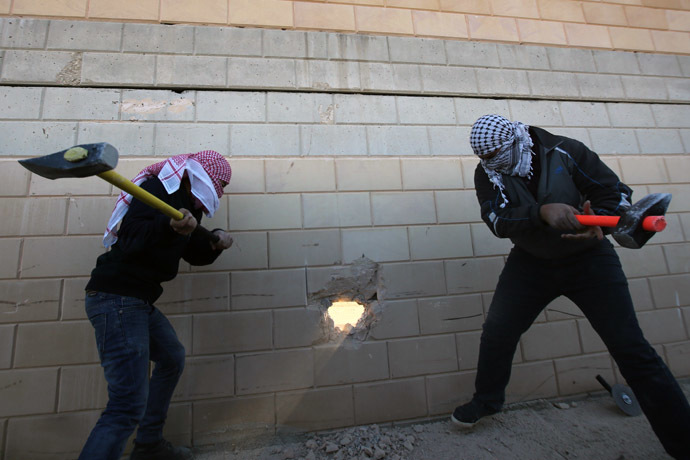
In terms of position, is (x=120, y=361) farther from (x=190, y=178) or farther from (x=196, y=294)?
(x=190, y=178)

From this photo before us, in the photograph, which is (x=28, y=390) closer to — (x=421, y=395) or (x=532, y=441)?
(x=421, y=395)

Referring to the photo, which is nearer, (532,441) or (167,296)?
(532,441)

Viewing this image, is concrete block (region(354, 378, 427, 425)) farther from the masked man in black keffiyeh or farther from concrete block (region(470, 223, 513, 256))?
concrete block (region(470, 223, 513, 256))

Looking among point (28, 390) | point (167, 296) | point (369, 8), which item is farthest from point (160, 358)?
point (369, 8)

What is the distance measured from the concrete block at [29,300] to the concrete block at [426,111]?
234 cm

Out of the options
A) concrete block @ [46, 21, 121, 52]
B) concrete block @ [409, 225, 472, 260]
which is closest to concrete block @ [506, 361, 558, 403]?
concrete block @ [409, 225, 472, 260]

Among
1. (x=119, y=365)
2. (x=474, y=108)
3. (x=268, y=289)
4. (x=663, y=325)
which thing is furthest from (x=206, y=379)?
(x=663, y=325)

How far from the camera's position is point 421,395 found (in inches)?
88.3

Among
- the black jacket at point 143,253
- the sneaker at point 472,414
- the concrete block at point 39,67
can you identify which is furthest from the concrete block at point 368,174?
the concrete block at point 39,67

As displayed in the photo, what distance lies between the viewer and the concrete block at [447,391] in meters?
2.25

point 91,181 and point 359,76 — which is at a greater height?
point 359,76

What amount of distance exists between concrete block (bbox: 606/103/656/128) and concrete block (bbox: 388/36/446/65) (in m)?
1.38

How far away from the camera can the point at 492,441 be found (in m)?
1.97

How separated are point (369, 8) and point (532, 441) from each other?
9.68 feet
